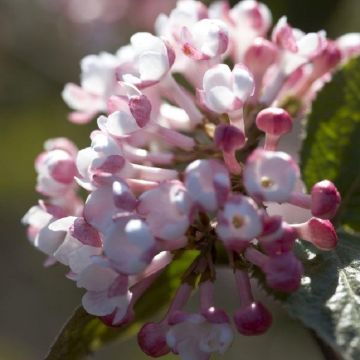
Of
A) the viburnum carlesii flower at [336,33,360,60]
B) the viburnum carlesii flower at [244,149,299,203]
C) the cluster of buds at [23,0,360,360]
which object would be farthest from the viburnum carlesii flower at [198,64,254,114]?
the viburnum carlesii flower at [336,33,360,60]

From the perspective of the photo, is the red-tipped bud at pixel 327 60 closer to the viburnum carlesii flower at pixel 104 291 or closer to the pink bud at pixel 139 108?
the pink bud at pixel 139 108

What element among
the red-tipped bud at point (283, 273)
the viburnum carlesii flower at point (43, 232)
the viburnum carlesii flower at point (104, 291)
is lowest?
the red-tipped bud at point (283, 273)

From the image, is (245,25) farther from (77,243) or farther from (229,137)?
(77,243)

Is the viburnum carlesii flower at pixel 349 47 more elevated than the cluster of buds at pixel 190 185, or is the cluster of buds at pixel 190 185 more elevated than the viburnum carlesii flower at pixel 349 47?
the viburnum carlesii flower at pixel 349 47

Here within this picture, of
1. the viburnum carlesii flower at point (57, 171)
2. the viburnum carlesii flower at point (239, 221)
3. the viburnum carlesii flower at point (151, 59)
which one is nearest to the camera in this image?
the viburnum carlesii flower at point (239, 221)

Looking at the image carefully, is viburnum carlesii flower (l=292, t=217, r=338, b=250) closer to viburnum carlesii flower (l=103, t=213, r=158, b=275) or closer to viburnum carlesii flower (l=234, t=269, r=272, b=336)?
viburnum carlesii flower (l=234, t=269, r=272, b=336)

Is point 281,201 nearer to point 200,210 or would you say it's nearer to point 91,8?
point 200,210

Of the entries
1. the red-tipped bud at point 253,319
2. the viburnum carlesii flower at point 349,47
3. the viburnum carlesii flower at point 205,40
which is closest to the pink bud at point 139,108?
the viburnum carlesii flower at point 205,40
